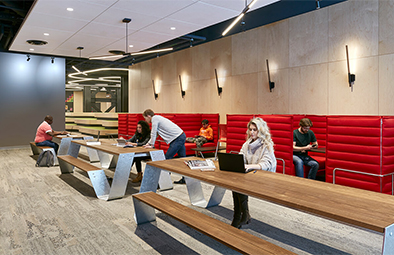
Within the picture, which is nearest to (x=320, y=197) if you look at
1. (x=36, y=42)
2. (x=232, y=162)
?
(x=232, y=162)

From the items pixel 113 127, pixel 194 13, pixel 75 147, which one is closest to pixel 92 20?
pixel 194 13

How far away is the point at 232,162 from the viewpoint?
2.82 m

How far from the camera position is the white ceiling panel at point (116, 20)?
549cm

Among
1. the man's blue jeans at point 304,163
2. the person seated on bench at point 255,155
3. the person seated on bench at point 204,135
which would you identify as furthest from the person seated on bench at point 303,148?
the person seated on bench at point 204,135

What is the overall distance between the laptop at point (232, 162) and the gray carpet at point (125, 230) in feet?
2.45

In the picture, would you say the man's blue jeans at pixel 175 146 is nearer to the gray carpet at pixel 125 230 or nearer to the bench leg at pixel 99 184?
the gray carpet at pixel 125 230

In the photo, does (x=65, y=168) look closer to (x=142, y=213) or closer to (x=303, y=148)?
(x=142, y=213)

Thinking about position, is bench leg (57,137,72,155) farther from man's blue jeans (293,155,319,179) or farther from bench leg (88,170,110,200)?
man's blue jeans (293,155,319,179)

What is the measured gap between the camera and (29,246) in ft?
9.22

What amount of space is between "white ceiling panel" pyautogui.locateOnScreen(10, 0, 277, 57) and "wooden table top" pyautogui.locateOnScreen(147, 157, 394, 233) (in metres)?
3.88

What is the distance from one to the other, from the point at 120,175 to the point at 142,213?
109 cm

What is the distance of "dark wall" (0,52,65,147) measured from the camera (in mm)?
10062

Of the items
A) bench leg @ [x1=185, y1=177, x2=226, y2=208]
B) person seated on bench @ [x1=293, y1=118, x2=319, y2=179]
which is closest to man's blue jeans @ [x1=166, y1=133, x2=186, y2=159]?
bench leg @ [x1=185, y1=177, x2=226, y2=208]

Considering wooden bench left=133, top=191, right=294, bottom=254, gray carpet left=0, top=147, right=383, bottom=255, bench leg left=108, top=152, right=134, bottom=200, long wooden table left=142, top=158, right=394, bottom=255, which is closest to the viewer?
long wooden table left=142, top=158, right=394, bottom=255
